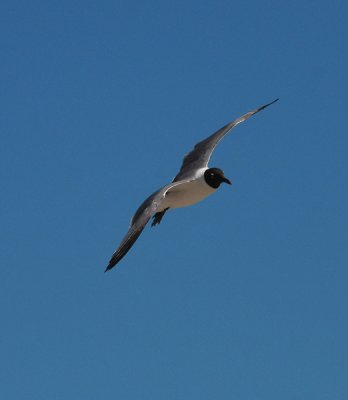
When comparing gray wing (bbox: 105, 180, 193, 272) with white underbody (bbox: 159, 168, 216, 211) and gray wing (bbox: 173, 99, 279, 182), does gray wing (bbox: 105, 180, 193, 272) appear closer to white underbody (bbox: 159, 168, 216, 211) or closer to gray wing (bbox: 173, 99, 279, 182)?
white underbody (bbox: 159, 168, 216, 211)

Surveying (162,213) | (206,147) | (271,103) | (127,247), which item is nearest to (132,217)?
(127,247)

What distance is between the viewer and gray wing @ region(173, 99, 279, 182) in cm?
2711

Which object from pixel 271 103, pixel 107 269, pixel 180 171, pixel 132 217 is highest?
pixel 271 103

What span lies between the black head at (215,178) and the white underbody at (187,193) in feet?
0.32

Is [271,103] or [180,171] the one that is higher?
[271,103]

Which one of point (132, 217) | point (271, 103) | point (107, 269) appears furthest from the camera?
point (271, 103)

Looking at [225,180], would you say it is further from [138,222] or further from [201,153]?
[138,222]

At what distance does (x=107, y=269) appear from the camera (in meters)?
19.3

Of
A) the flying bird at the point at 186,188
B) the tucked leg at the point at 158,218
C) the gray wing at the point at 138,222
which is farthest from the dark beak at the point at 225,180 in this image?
the tucked leg at the point at 158,218

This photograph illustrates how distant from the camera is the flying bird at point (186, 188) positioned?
20969 millimetres

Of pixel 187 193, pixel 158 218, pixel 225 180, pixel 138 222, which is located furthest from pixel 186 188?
pixel 138 222

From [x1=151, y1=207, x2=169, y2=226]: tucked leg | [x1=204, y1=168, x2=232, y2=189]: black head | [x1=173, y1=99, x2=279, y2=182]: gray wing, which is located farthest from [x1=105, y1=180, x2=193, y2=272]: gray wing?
[x1=173, y1=99, x2=279, y2=182]: gray wing

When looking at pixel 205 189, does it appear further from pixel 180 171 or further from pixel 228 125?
pixel 228 125

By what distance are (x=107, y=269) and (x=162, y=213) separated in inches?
302
